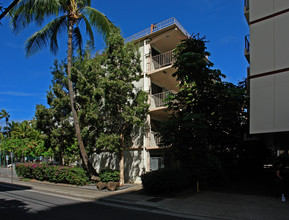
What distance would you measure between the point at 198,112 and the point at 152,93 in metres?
6.20

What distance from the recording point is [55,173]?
51.9ft

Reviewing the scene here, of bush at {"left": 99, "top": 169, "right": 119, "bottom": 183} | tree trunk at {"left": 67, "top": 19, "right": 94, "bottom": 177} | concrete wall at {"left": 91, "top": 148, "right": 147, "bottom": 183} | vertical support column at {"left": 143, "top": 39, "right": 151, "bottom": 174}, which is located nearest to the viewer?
bush at {"left": 99, "top": 169, "right": 119, "bottom": 183}

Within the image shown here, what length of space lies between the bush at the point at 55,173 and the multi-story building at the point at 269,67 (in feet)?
35.9

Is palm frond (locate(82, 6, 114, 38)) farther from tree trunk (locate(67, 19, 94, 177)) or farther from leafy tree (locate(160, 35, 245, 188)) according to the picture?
leafy tree (locate(160, 35, 245, 188))

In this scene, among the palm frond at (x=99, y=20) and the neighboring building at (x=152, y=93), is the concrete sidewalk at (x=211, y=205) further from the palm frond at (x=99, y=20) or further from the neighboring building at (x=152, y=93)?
the palm frond at (x=99, y=20)

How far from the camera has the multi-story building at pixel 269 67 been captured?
874cm

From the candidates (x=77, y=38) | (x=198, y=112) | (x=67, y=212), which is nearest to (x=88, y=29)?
(x=77, y=38)

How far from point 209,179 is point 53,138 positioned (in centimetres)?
1147

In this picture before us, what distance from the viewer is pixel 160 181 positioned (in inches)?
410

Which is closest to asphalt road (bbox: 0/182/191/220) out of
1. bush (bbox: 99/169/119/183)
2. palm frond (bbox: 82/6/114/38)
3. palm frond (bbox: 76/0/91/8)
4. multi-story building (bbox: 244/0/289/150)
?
bush (bbox: 99/169/119/183)

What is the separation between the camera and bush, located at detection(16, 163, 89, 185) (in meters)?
14.5

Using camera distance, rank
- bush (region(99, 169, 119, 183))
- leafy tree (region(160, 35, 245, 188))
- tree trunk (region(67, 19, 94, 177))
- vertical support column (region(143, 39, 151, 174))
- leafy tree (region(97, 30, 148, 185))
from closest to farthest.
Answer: leafy tree (region(160, 35, 245, 188)) < leafy tree (region(97, 30, 148, 185)) < bush (region(99, 169, 119, 183)) < tree trunk (region(67, 19, 94, 177)) < vertical support column (region(143, 39, 151, 174))

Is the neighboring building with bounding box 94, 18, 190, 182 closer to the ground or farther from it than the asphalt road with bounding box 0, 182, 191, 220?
farther from it

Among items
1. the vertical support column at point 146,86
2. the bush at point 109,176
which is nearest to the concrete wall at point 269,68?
the vertical support column at point 146,86
